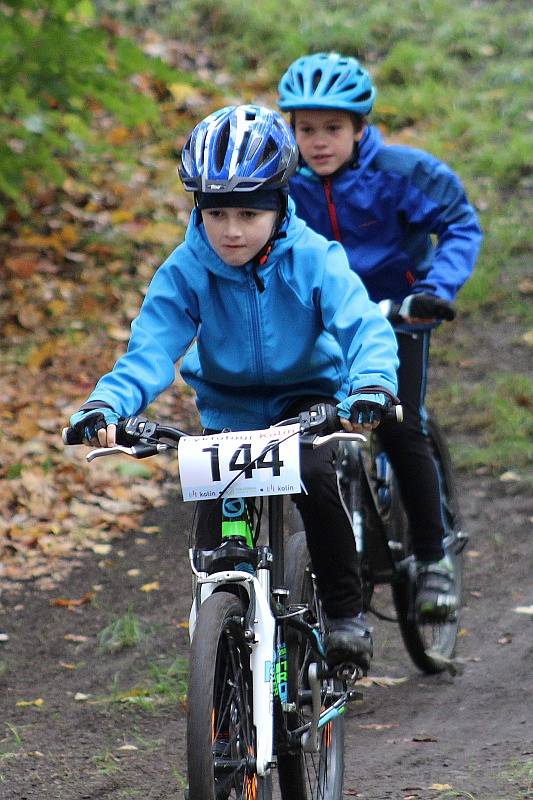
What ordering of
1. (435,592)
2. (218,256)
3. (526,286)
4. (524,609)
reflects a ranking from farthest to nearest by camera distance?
(526,286) < (524,609) < (435,592) < (218,256)

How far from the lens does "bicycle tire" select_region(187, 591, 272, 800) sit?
289cm

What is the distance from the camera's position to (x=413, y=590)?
5.05 m

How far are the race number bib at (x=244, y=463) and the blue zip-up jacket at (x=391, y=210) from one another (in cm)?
177

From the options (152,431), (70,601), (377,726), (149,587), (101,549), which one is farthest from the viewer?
(101,549)

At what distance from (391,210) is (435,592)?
1535 millimetres

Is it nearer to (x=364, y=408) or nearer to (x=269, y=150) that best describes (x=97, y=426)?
(x=364, y=408)

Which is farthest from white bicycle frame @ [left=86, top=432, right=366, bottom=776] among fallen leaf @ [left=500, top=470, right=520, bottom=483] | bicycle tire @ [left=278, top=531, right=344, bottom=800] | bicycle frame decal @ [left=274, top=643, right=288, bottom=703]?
fallen leaf @ [left=500, top=470, right=520, bottom=483]

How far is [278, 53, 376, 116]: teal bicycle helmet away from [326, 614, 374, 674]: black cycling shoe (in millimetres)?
1987

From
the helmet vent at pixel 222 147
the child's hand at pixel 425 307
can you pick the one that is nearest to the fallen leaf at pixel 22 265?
the child's hand at pixel 425 307

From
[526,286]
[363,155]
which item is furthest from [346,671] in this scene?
[526,286]

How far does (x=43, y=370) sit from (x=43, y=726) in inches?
148

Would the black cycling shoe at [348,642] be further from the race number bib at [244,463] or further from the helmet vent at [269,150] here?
the helmet vent at [269,150]

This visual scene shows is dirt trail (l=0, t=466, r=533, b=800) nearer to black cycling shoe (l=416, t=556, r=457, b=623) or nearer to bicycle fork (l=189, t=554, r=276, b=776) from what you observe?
black cycling shoe (l=416, t=556, r=457, b=623)

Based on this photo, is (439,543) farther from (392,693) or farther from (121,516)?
(121,516)
